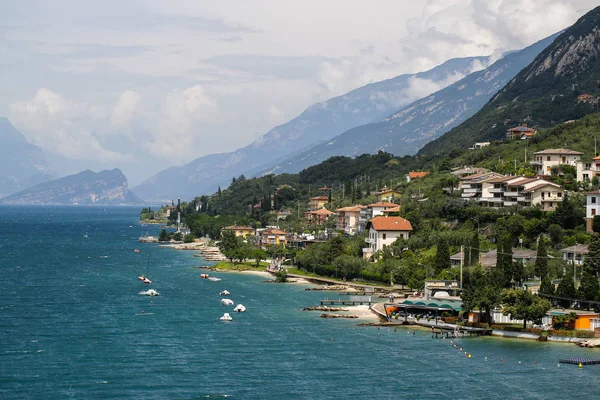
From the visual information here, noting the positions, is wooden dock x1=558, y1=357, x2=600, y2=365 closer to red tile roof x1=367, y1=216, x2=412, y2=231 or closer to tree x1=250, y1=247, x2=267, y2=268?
red tile roof x1=367, y1=216, x2=412, y2=231

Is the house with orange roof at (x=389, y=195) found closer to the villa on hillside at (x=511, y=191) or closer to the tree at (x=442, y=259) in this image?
the villa on hillside at (x=511, y=191)

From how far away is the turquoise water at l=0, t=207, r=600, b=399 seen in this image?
5175 cm

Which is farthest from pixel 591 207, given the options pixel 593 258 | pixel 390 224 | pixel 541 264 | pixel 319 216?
pixel 319 216

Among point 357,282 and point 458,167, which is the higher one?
point 458,167

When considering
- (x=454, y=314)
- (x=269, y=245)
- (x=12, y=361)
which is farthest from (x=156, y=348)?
(x=269, y=245)

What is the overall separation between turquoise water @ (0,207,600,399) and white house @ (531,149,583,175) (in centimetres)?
4378

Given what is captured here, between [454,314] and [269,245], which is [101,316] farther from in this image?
[269,245]

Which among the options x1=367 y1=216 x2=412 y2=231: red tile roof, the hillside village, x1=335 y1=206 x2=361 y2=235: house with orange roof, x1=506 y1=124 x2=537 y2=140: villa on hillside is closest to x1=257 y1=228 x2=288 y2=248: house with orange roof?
the hillside village

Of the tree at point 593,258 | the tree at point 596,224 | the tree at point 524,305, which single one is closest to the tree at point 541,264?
the tree at point 593,258

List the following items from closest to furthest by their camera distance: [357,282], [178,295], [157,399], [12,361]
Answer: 1. [157,399]
2. [12,361]
3. [178,295]
4. [357,282]

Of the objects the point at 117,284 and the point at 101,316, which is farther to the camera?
the point at 117,284

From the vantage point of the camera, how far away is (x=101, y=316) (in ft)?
252

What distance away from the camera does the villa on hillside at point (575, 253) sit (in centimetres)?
8025

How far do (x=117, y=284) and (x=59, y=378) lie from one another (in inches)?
1921
